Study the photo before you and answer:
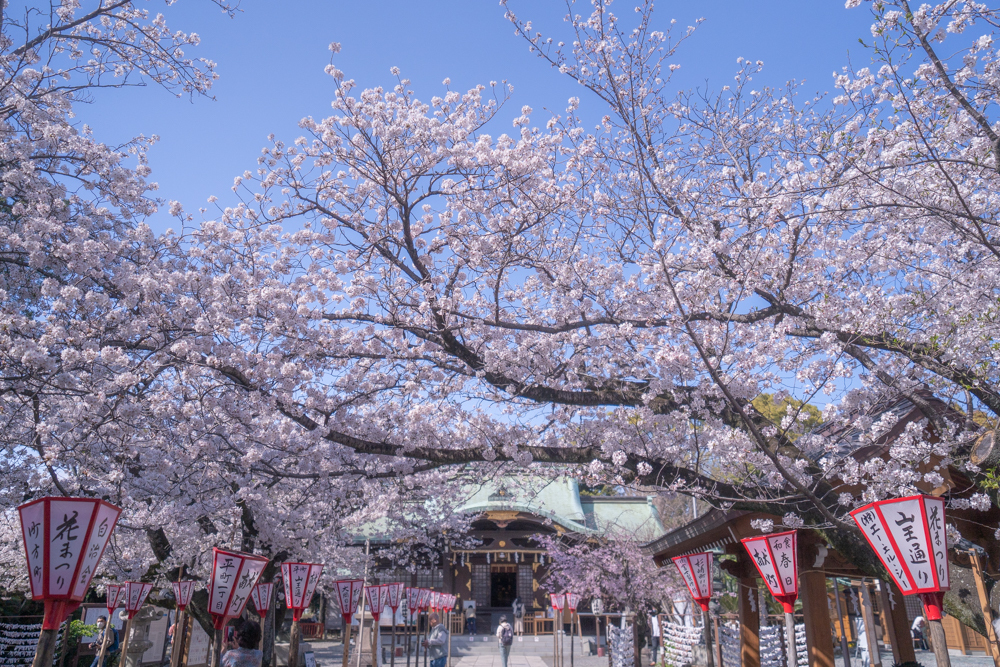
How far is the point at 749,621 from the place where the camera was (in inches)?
391

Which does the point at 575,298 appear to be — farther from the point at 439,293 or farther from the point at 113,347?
the point at 113,347

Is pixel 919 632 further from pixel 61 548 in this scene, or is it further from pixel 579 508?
pixel 61 548

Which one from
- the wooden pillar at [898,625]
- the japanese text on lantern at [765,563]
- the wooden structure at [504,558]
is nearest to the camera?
the japanese text on lantern at [765,563]

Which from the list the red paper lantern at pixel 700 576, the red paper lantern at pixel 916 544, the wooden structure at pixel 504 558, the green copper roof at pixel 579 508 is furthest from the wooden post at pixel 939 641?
the wooden structure at pixel 504 558

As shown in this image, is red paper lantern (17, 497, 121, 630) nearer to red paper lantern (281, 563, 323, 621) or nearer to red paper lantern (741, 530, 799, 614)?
red paper lantern (281, 563, 323, 621)

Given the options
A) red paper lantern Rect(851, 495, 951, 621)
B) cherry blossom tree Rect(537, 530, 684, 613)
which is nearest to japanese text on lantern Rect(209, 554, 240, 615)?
red paper lantern Rect(851, 495, 951, 621)

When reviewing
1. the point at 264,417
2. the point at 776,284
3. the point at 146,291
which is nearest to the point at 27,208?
the point at 146,291

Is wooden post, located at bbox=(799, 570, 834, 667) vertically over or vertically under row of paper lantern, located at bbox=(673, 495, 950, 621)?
under

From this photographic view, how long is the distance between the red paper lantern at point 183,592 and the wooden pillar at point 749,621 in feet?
28.1

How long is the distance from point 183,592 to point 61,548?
667 centimetres

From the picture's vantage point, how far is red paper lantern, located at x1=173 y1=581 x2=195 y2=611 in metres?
9.52

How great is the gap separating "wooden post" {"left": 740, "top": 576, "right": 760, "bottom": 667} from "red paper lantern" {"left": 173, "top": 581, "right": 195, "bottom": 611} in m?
8.56

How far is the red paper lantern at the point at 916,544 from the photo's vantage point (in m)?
4.26

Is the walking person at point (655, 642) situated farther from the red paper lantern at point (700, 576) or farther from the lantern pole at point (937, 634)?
the lantern pole at point (937, 634)
